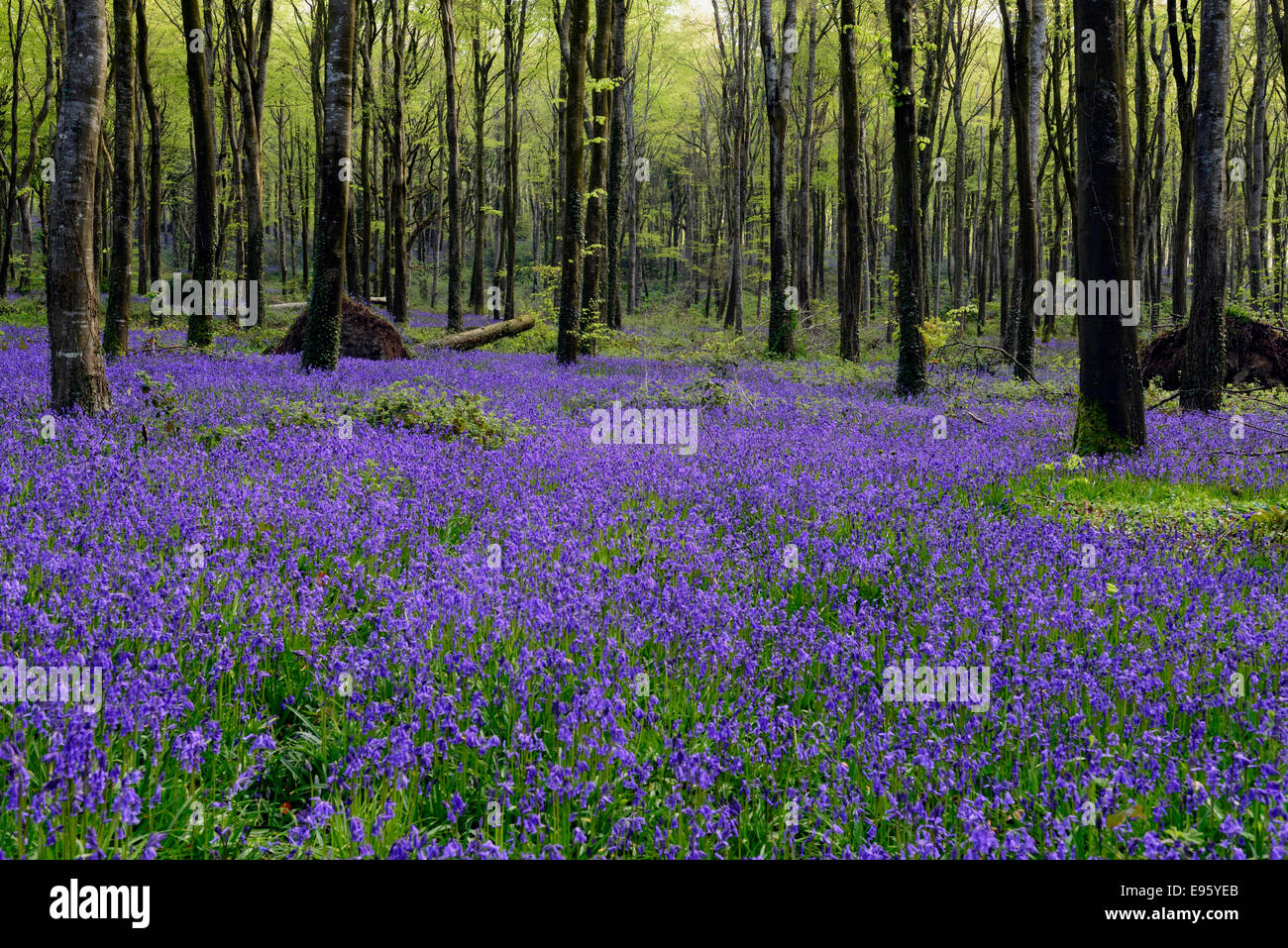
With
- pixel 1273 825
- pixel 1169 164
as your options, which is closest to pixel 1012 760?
pixel 1273 825

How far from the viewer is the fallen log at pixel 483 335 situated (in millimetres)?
18766

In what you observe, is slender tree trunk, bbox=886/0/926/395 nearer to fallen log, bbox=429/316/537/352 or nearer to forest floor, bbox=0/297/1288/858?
forest floor, bbox=0/297/1288/858

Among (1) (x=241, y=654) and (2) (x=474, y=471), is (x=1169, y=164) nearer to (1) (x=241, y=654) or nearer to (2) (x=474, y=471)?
(2) (x=474, y=471)

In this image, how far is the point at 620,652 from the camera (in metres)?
3.16

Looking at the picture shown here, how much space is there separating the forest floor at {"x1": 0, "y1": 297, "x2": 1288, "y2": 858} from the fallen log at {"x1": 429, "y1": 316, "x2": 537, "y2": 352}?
38.9 feet

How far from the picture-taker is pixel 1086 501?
20.2ft

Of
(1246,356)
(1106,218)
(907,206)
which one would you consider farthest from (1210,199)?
(1246,356)

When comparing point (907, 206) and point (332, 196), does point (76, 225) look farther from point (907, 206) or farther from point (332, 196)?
point (907, 206)

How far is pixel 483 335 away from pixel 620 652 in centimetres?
1736

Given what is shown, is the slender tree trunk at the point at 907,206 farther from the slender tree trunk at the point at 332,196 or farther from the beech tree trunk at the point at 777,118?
the slender tree trunk at the point at 332,196

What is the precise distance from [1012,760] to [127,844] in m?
2.76

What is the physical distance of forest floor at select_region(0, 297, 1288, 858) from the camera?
7.41 feet

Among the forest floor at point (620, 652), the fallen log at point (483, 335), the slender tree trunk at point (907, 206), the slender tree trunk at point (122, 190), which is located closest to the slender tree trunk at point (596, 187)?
the fallen log at point (483, 335)

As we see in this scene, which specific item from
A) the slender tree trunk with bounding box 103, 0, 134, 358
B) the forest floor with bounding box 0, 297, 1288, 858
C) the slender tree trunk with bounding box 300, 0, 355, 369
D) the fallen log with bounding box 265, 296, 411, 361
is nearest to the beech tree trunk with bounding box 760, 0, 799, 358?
the fallen log with bounding box 265, 296, 411, 361
